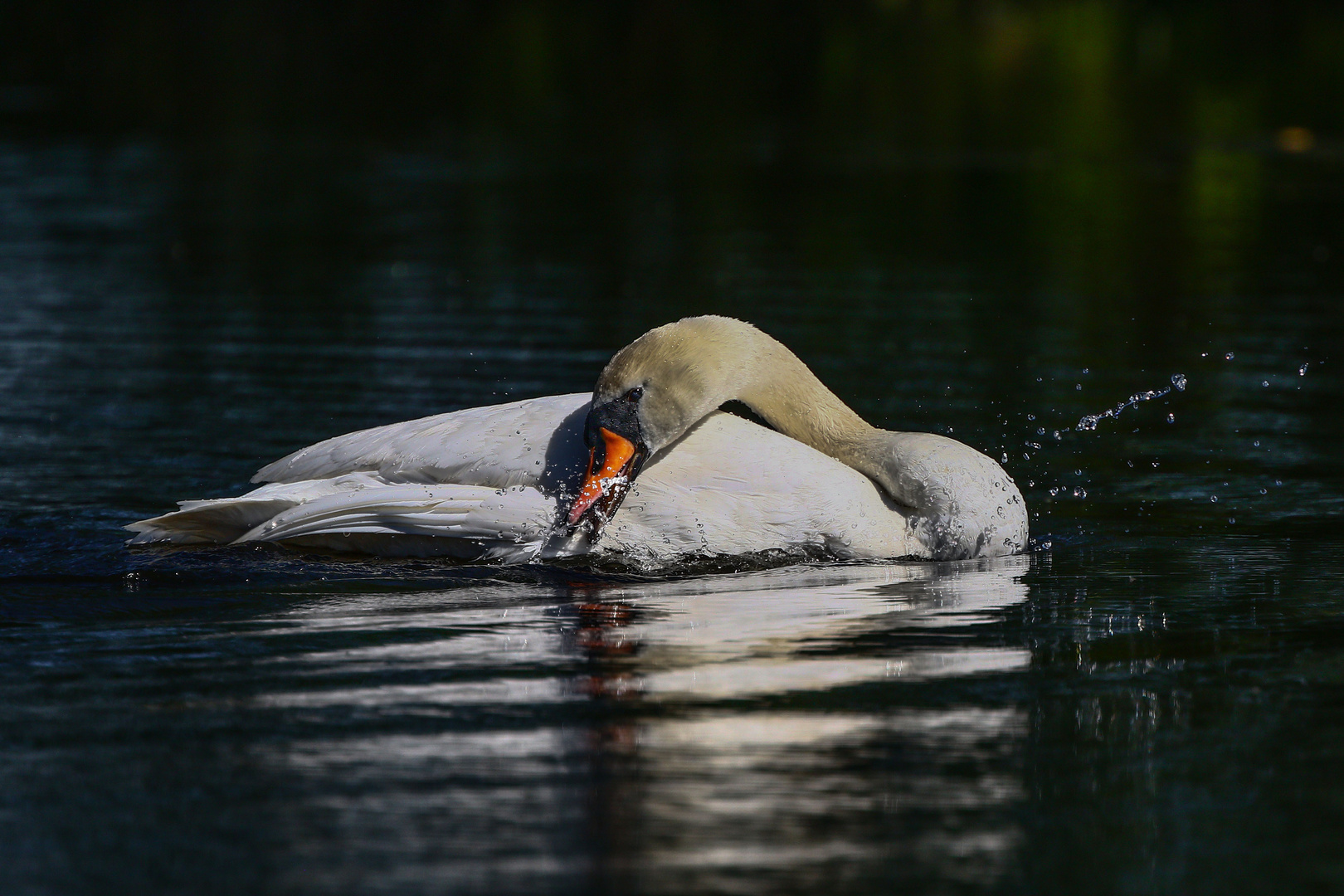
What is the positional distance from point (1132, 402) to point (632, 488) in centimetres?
404

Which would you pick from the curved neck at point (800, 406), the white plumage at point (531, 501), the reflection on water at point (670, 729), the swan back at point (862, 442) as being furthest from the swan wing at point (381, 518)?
the curved neck at point (800, 406)

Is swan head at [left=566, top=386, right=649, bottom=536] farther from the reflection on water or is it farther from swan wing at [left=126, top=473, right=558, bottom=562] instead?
the reflection on water

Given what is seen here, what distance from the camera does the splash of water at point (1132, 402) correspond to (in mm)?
10750

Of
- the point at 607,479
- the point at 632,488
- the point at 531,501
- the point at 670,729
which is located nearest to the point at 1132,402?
the point at 632,488

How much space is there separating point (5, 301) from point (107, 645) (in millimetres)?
9740

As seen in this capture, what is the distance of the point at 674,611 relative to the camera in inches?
276

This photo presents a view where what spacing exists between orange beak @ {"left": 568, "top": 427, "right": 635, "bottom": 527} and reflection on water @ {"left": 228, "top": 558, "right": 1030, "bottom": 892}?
0.34 m

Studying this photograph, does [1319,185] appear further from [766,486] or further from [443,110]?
[766,486]

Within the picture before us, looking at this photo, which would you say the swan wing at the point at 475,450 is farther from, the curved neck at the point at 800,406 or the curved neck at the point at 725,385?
the curved neck at the point at 800,406

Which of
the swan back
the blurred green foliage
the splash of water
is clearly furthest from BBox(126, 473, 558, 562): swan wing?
the blurred green foliage

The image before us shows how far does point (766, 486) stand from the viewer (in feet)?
25.3

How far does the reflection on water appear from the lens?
4527 millimetres

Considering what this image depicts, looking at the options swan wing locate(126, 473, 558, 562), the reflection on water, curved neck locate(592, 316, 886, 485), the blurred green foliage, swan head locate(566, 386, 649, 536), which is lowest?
the reflection on water

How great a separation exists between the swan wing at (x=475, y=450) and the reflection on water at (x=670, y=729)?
0.64 meters
